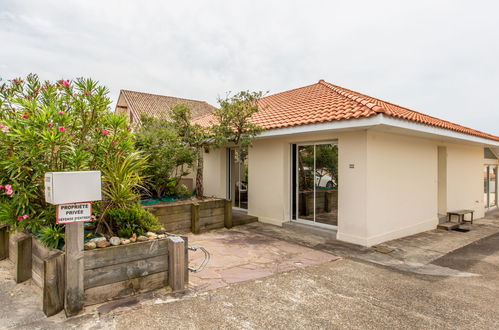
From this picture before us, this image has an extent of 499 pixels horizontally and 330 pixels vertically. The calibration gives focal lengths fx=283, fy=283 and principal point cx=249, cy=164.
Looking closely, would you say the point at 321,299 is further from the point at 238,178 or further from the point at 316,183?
the point at 238,178

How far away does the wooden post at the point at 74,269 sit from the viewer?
3240 mm

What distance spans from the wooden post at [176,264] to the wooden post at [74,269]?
43.3 inches

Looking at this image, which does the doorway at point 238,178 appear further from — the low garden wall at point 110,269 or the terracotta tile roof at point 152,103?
the terracotta tile roof at point 152,103

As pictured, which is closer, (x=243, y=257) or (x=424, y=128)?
(x=243, y=257)

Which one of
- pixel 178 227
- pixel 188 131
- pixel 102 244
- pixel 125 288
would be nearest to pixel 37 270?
pixel 102 244

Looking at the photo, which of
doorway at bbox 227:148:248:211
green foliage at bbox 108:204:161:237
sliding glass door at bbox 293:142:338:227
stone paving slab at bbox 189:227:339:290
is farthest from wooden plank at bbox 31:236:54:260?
doorway at bbox 227:148:248:211

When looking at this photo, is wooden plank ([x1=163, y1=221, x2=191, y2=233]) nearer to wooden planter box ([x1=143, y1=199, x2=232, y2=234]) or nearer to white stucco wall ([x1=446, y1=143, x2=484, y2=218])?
wooden planter box ([x1=143, y1=199, x2=232, y2=234])

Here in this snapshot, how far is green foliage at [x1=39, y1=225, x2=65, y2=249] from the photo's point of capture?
3.68m

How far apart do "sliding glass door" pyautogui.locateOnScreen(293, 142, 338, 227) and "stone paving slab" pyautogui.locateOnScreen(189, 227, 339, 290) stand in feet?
5.76

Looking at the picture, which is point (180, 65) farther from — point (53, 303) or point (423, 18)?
point (53, 303)

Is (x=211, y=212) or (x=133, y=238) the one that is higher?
(x=133, y=238)

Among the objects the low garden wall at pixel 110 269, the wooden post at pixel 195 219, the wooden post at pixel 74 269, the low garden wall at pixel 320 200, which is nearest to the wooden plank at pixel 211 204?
the wooden post at pixel 195 219

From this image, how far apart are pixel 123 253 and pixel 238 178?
6.91m

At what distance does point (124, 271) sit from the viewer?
145 inches
